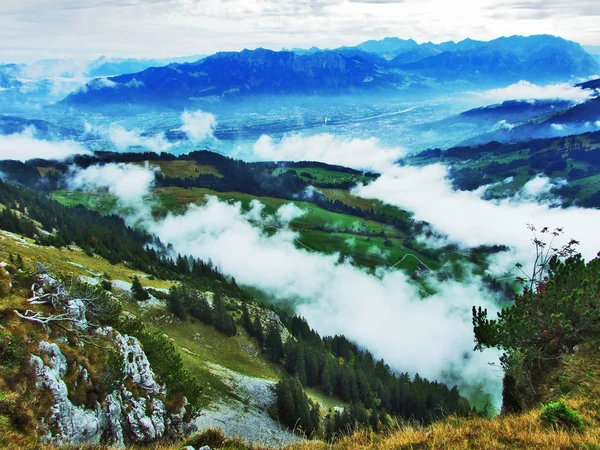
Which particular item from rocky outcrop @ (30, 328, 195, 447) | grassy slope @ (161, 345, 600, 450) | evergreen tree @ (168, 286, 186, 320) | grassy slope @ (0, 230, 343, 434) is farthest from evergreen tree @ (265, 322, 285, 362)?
grassy slope @ (161, 345, 600, 450)

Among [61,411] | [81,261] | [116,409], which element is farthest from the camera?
[81,261]

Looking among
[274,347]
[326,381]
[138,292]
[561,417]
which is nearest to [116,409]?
[561,417]

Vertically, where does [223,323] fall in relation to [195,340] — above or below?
below

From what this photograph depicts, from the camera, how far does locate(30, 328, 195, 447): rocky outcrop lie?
26.5 meters

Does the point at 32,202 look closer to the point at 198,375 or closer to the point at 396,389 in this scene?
the point at 198,375

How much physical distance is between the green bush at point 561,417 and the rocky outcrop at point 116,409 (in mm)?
24834

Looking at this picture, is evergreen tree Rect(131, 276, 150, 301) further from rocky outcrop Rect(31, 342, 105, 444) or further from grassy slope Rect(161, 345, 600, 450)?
grassy slope Rect(161, 345, 600, 450)

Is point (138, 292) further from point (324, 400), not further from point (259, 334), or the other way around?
point (324, 400)

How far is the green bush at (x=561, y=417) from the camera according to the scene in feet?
53.8

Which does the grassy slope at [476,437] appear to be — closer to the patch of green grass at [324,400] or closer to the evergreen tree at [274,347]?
the patch of green grass at [324,400]

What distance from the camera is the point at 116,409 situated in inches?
1364

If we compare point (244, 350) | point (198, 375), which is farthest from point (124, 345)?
point (244, 350)

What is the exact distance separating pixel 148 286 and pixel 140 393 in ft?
216

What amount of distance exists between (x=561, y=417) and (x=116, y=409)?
3511 cm
